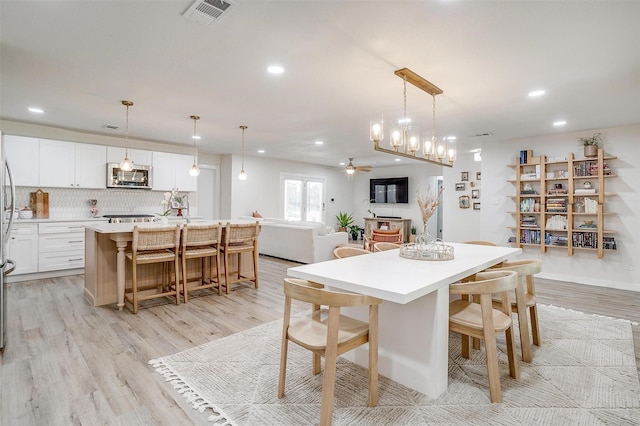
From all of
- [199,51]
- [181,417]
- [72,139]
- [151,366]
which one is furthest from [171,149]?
[181,417]

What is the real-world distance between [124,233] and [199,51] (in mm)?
2258

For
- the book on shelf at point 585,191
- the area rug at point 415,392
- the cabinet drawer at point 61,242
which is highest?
the book on shelf at point 585,191

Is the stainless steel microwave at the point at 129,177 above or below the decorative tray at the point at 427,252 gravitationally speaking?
above

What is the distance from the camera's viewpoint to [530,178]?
5824mm

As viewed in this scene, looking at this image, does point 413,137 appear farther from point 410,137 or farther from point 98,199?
point 98,199

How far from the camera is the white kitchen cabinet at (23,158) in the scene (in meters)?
5.11

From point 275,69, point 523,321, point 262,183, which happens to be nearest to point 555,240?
point 523,321

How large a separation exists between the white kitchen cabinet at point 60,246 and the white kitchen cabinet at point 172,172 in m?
1.69

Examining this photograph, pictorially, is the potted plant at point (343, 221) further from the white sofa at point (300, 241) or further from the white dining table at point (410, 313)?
the white dining table at point (410, 313)

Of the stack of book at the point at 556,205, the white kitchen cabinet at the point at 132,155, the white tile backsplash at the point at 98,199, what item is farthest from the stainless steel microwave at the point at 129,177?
the stack of book at the point at 556,205

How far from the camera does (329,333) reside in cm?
179

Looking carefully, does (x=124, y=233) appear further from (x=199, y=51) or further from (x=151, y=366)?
(x=199, y=51)

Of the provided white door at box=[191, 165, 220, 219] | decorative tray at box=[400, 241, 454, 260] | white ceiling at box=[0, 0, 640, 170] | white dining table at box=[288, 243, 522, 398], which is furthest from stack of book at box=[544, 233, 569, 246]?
white door at box=[191, 165, 220, 219]

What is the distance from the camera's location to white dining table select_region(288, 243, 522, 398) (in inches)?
78.8
